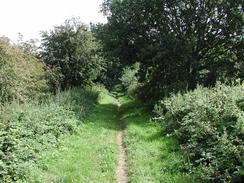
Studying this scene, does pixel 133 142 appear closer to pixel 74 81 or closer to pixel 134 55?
pixel 134 55

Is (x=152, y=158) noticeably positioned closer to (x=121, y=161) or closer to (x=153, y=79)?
(x=121, y=161)

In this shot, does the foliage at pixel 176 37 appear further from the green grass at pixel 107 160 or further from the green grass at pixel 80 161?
the green grass at pixel 80 161

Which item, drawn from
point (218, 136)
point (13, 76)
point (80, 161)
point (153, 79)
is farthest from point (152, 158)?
point (153, 79)

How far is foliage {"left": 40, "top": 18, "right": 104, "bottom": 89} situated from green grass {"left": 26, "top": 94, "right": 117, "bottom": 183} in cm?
1852

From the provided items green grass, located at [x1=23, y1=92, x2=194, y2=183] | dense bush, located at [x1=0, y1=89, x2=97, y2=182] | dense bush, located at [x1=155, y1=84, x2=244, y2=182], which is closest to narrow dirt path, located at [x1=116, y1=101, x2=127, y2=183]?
green grass, located at [x1=23, y1=92, x2=194, y2=183]

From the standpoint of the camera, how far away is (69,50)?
119 ft

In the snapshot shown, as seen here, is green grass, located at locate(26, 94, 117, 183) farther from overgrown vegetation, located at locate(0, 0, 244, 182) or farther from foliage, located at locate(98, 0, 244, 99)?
foliage, located at locate(98, 0, 244, 99)

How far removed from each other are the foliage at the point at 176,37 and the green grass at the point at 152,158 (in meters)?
9.55

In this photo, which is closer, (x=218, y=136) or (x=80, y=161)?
(x=218, y=136)

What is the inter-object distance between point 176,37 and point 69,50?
12.1 meters

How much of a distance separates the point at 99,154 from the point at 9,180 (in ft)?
13.8

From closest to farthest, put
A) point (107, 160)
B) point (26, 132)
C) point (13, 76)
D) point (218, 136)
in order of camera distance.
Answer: point (218, 136)
point (107, 160)
point (26, 132)
point (13, 76)

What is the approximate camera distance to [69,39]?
3578cm

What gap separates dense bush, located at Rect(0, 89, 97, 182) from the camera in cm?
1062
